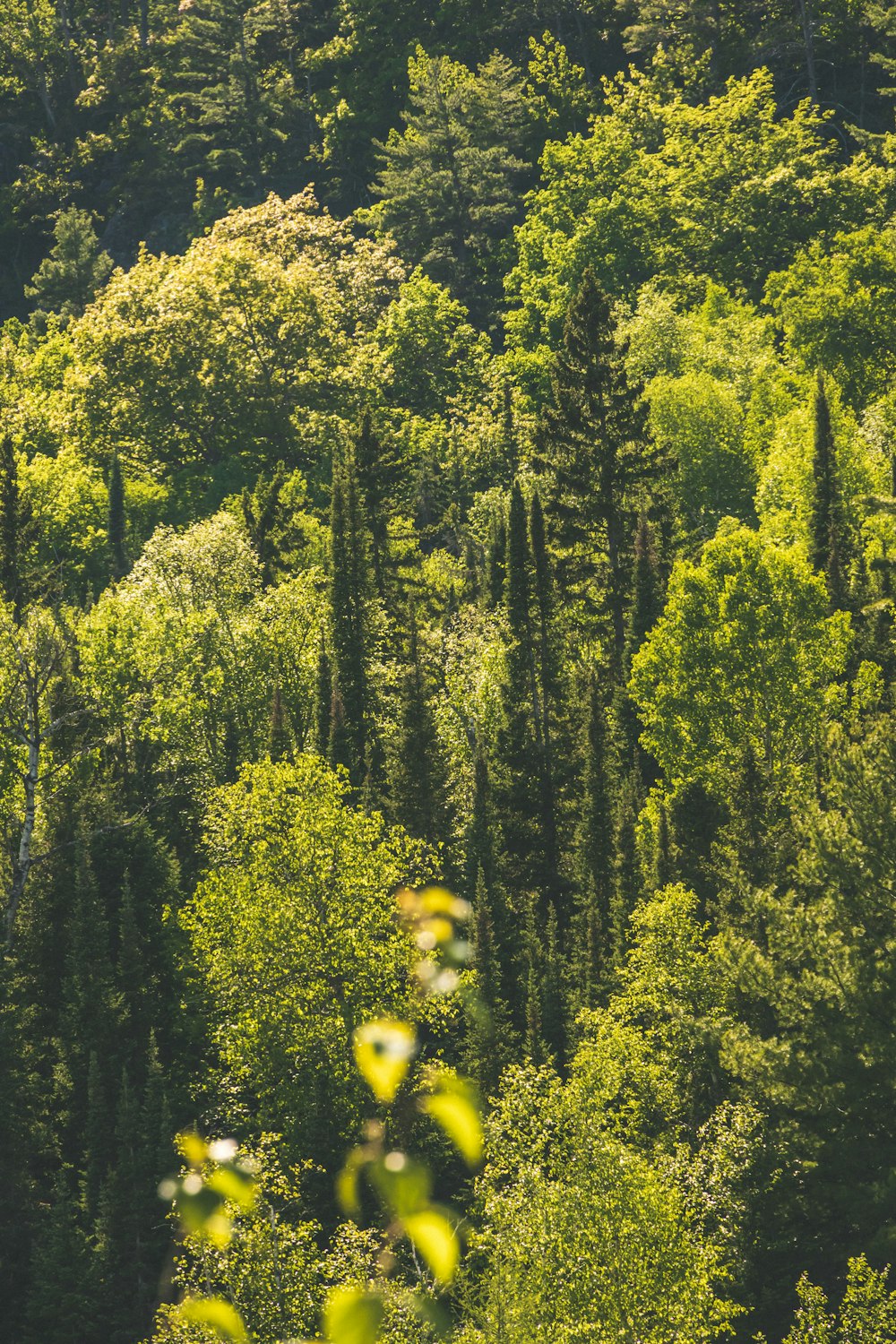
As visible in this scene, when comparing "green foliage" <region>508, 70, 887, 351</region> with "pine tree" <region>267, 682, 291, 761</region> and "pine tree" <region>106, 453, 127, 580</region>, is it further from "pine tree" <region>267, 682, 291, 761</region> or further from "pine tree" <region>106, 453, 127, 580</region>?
"pine tree" <region>267, 682, 291, 761</region>

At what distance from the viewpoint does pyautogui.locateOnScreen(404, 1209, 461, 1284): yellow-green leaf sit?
3.19 meters

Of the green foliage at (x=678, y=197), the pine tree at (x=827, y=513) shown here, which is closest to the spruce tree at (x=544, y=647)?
the pine tree at (x=827, y=513)

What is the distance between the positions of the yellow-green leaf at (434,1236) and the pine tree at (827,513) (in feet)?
204

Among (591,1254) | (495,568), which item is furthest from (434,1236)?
(495,568)

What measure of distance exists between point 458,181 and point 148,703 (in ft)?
189

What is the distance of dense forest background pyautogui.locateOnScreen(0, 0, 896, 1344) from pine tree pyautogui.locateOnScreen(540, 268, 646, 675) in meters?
0.23

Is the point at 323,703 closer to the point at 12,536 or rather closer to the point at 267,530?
the point at 12,536

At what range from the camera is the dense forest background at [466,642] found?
1443 inches

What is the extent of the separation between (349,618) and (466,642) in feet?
17.6

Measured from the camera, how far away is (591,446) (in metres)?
71.0

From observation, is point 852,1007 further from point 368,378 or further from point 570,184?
point 570,184

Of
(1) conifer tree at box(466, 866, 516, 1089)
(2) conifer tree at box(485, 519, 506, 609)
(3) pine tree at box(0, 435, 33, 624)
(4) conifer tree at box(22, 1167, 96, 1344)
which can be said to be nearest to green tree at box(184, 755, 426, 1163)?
(1) conifer tree at box(466, 866, 516, 1089)

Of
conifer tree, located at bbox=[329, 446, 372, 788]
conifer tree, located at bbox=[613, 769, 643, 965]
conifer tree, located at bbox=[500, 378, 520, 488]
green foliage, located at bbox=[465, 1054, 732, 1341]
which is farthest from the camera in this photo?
conifer tree, located at bbox=[500, 378, 520, 488]

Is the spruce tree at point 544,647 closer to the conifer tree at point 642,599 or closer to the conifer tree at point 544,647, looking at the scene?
the conifer tree at point 544,647
